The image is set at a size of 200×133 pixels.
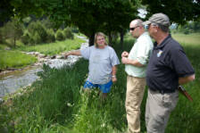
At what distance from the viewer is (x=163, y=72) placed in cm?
217

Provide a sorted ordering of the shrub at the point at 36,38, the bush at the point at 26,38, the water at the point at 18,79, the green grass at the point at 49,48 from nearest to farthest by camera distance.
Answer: the water at the point at 18,79 < the green grass at the point at 49,48 < the bush at the point at 26,38 < the shrub at the point at 36,38

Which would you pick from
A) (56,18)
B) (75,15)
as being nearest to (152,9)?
(75,15)

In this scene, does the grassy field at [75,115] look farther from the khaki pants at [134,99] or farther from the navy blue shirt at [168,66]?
Result: the navy blue shirt at [168,66]

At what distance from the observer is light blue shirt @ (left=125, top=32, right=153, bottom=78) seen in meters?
2.66

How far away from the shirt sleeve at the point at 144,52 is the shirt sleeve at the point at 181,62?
26.1 inches

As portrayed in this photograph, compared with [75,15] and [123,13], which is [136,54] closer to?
[75,15]

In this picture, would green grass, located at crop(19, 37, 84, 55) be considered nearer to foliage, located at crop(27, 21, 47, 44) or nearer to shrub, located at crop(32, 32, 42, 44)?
shrub, located at crop(32, 32, 42, 44)

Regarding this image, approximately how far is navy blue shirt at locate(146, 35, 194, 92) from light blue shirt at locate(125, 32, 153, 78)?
14.0 inches

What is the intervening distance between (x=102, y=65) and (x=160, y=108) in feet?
5.26

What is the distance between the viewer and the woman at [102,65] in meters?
3.54

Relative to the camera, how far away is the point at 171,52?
2.01 meters

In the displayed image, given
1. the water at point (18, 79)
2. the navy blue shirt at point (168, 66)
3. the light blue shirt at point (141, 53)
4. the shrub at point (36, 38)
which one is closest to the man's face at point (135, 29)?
the light blue shirt at point (141, 53)

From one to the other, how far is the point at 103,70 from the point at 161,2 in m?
8.59

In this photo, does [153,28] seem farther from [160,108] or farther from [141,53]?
[160,108]
